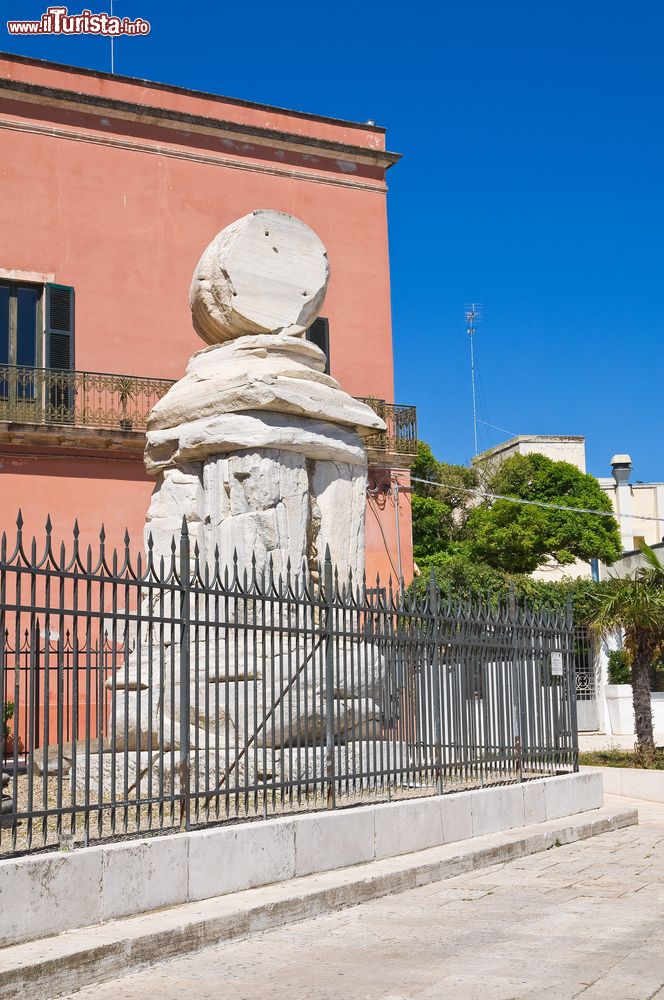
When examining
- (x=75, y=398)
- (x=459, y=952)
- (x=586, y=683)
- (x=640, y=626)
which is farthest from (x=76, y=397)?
(x=459, y=952)

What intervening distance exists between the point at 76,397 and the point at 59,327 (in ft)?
4.45

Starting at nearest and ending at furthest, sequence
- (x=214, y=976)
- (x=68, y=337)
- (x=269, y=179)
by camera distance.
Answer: (x=214, y=976) → (x=68, y=337) → (x=269, y=179)

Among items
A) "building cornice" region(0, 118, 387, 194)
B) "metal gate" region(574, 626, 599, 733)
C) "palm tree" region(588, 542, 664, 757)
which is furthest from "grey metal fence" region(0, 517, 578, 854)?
"metal gate" region(574, 626, 599, 733)

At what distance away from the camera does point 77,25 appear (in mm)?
24891

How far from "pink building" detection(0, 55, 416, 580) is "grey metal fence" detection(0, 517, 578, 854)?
11805 mm

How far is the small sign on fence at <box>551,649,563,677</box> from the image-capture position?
1096cm

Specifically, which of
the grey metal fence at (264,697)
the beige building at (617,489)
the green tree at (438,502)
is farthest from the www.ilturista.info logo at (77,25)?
the beige building at (617,489)

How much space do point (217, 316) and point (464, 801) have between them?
13.8 feet

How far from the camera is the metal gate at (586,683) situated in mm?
27016

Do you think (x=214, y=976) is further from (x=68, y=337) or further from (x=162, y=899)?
(x=68, y=337)

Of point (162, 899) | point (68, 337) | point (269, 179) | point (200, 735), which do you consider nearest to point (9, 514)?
point (68, 337)

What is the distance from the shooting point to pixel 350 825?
7441mm

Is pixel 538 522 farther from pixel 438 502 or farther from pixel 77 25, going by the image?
pixel 77 25

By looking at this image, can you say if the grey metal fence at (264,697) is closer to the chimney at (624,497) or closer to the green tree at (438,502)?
the green tree at (438,502)
